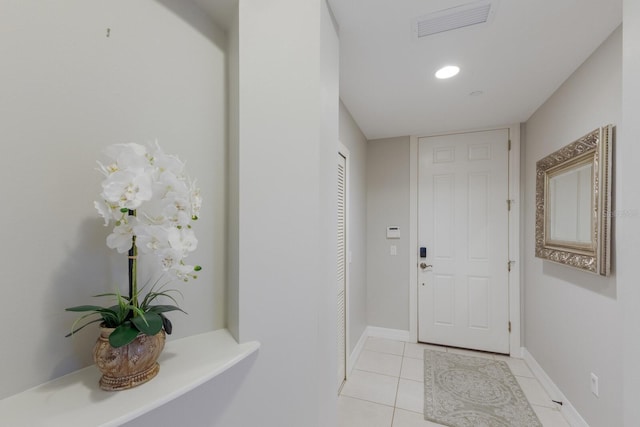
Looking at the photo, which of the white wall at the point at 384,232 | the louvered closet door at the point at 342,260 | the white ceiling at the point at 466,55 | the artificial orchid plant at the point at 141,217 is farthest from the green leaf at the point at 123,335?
the white wall at the point at 384,232

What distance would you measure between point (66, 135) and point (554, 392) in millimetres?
3379

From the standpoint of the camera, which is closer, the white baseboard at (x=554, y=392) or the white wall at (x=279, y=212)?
the white wall at (x=279, y=212)

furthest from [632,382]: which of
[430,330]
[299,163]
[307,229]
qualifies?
[430,330]

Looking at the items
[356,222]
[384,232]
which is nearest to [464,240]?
[384,232]

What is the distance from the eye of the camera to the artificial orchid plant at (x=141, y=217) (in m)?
0.63

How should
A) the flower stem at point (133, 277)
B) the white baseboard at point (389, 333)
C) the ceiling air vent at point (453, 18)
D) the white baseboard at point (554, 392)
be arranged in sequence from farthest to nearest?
the white baseboard at point (389, 333) < the white baseboard at point (554, 392) < the ceiling air vent at point (453, 18) < the flower stem at point (133, 277)

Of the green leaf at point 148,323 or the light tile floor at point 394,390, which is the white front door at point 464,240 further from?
the green leaf at point 148,323

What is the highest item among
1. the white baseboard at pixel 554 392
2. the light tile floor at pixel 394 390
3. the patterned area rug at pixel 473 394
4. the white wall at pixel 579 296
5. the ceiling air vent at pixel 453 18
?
the ceiling air vent at pixel 453 18

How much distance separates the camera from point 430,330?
3.08 metres

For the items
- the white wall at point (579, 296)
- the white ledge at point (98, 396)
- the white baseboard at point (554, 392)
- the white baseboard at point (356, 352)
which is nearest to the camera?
the white ledge at point (98, 396)

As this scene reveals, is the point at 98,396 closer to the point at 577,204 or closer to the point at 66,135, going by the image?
the point at 66,135

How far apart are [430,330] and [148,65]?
3438 mm

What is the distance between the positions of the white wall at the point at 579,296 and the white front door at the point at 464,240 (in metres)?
0.27

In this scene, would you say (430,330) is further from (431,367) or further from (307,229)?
(307,229)
